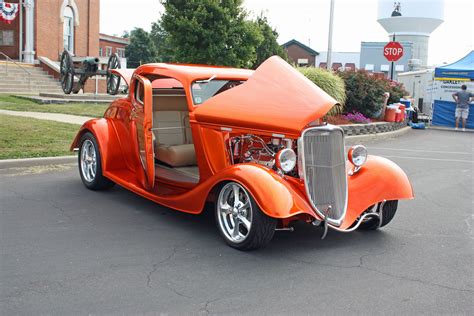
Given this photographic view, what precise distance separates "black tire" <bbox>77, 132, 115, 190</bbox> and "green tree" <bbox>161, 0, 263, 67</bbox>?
991cm

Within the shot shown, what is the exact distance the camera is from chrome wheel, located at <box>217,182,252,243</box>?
16.2 feet

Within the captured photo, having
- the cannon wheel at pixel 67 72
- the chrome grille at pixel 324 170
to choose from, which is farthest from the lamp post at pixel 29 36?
the chrome grille at pixel 324 170

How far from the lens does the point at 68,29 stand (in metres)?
31.8

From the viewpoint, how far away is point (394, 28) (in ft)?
229

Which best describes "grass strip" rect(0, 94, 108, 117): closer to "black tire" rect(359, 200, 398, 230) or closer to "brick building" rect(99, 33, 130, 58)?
"black tire" rect(359, 200, 398, 230)

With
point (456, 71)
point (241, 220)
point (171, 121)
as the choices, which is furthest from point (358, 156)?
point (456, 71)

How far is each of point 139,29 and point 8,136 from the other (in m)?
60.2

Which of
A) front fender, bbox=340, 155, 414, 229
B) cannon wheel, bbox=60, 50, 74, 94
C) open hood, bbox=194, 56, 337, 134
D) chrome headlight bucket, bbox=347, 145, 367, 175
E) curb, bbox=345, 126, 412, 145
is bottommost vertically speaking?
curb, bbox=345, 126, 412, 145

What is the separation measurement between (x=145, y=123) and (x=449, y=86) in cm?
1874

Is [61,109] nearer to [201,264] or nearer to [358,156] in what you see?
[358,156]

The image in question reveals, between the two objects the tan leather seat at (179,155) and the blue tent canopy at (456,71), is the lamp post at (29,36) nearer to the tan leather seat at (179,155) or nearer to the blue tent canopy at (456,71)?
the blue tent canopy at (456,71)

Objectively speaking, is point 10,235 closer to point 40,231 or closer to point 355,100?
point 40,231

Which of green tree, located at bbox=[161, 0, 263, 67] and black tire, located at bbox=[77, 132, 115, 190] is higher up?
green tree, located at bbox=[161, 0, 263, 67]

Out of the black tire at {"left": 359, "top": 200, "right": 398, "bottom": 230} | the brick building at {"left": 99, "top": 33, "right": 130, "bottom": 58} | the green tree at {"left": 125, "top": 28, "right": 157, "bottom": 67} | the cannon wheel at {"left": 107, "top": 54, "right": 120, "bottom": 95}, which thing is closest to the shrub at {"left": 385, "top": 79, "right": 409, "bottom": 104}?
the cannon wheel at {"left": 107, "top": 54, "right": 120, "bottom": 95}
